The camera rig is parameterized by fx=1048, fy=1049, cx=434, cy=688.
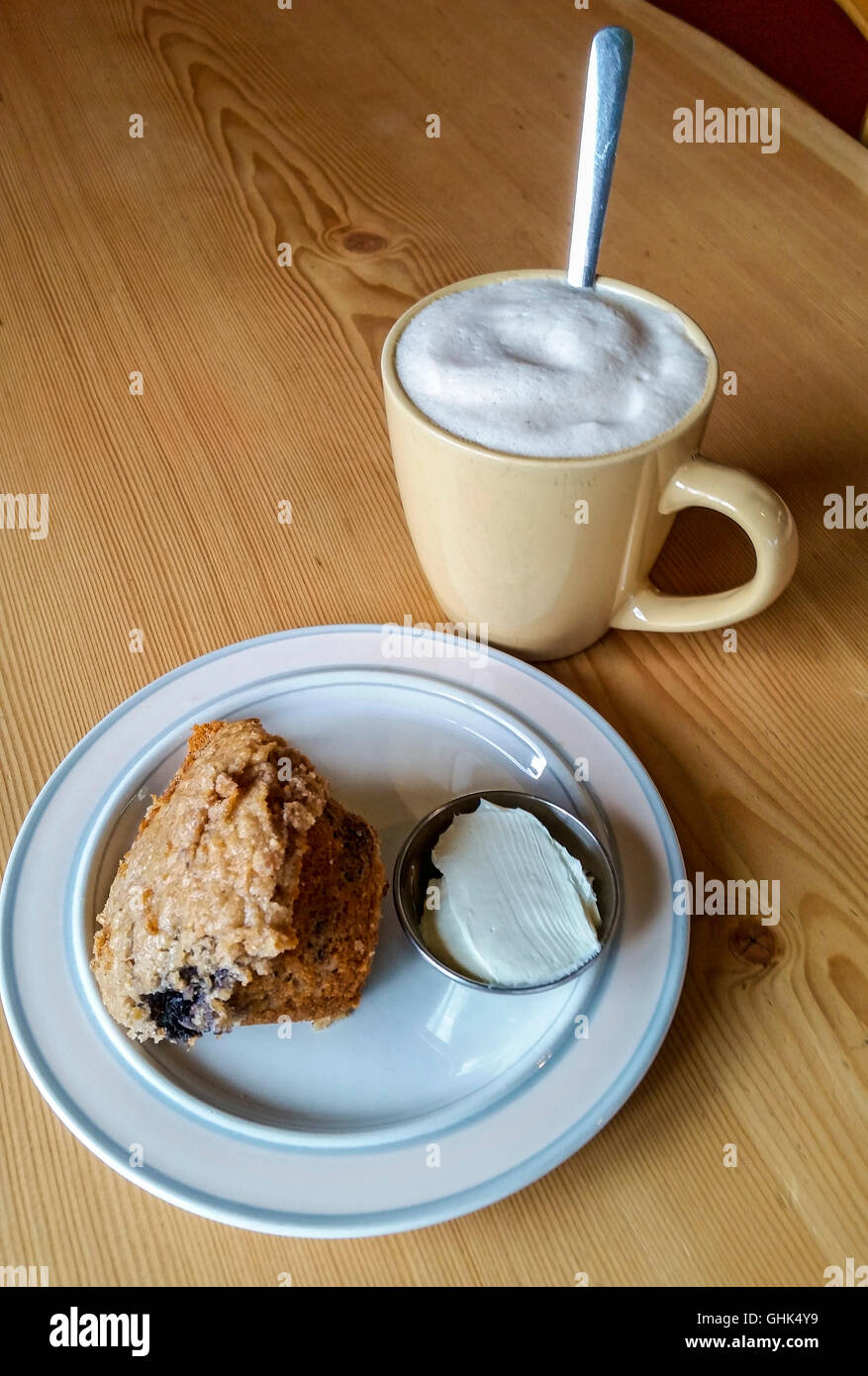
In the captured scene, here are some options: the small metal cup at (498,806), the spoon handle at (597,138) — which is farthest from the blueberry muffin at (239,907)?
the spoon handle at (597,138)

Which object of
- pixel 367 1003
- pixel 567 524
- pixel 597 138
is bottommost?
pixel 367 1003

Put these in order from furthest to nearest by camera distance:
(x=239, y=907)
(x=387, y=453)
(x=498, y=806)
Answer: (x=387, y=453) < (x=498, y=806) < (x=239, y=907)

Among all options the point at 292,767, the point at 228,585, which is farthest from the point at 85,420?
the point at 292,767

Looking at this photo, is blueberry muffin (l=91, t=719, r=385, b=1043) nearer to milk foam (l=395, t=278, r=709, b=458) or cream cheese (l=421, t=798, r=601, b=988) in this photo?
cream cheese (l=421, t=798, r=601, b=988)

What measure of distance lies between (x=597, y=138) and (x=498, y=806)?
17.7 inches

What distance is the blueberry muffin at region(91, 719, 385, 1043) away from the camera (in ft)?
1.85

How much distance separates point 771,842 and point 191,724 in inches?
15.9

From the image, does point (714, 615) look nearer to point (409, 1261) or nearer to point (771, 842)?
point (771, 842)

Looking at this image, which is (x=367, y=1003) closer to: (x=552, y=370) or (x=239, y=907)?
(x=239, y=907)

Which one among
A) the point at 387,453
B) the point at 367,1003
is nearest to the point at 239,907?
the point at 367,1003

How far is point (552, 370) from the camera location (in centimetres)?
69

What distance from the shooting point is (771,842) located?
705mm

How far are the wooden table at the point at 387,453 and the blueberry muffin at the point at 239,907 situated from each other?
0.11 m
